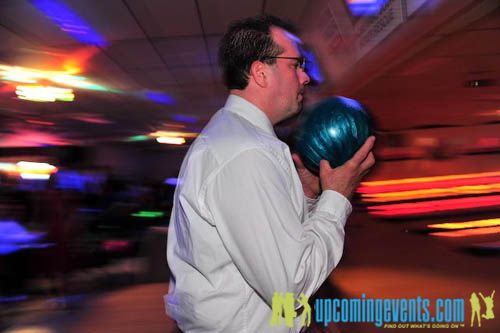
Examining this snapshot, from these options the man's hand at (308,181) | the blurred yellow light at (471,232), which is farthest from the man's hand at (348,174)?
the blurred yellow light at (471,232)

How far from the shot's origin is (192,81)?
5676 mm

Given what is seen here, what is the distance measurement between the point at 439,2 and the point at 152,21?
2226mm

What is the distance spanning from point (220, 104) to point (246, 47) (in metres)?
6.39

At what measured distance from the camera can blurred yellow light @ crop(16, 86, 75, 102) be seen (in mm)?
5469

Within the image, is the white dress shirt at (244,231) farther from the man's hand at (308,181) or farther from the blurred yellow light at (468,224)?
the blurred yellow light at (468,224)

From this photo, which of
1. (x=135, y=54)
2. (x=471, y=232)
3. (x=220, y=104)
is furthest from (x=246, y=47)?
(x=220, y=104)

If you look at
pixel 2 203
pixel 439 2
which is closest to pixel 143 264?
pixel 2 203

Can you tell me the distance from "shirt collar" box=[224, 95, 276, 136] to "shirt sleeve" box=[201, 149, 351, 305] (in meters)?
0.17

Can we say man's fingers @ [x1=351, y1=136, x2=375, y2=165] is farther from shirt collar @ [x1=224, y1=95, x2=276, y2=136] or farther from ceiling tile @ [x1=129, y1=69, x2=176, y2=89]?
ceiling tile @ [x1=129, y1=69, x2=176, y2=89]

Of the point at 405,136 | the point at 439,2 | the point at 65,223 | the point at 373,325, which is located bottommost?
the point at 373,325

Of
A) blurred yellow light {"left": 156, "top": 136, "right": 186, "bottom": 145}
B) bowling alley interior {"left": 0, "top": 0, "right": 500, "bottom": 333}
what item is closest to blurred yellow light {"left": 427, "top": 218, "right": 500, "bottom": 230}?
bowling alley interior {"left": 0, "top": 0, "right": 500, "bottom": 333}

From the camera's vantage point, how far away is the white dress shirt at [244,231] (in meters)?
0.81

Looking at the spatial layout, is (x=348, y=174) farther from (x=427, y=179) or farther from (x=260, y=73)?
(x=427, y=179)

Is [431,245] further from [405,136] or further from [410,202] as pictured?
[405,136]
